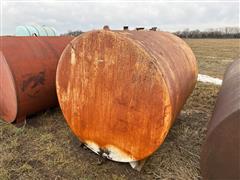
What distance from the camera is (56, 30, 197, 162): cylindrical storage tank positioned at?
2.32m

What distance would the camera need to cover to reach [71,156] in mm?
3215

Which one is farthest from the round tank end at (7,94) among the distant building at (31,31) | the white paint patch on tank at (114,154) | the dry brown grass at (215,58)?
the distant building at (31,31)

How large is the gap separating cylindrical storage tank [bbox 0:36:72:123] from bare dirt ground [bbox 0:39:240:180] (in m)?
0.32

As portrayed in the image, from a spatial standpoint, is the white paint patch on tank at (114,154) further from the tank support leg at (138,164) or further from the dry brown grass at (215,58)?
the dry brown grass at (215,58)

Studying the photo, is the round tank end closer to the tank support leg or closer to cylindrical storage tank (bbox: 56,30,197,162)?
cylindrical storage tank (bbox: 56,30,197,162)

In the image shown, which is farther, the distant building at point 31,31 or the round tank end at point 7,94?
the distant building at point 31,31

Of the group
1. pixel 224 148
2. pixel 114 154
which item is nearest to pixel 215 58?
pixel 114 154

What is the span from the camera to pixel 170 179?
274cm

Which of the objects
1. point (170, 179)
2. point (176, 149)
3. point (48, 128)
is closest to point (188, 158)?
point (176, 149)

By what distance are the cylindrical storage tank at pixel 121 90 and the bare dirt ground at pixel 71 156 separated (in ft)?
0.88

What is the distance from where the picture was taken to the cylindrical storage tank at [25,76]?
12.0ft

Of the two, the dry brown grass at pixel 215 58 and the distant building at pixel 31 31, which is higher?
the distant building at pixel 31 31

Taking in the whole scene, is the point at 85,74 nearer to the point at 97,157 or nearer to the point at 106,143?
the point at 106,143

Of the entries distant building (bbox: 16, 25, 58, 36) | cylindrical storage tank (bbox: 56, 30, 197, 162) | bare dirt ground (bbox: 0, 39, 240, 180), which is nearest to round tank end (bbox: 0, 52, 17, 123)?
bare dirt ground (bbox: 0, 39, 240, 180)
